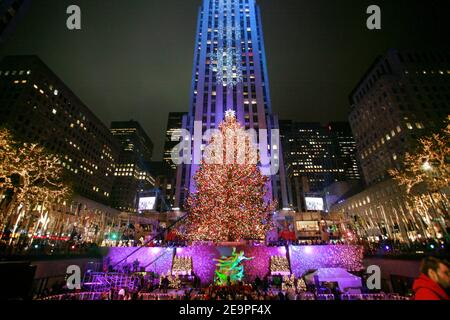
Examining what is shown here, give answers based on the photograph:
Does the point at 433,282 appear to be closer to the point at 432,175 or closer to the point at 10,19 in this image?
the point at 432,175

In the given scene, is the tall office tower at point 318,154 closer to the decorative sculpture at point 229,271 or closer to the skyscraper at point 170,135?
the skyscraper at point 170,135

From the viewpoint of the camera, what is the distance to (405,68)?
190ft

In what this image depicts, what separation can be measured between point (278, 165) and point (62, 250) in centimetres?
4328

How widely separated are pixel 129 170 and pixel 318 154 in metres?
117

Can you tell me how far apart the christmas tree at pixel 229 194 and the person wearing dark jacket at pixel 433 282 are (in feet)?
42.1

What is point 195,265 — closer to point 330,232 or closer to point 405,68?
point 330,232

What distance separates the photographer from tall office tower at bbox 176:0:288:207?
47906mm

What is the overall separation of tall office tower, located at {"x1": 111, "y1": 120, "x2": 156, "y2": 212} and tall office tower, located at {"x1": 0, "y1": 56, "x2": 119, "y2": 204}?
20506 mm

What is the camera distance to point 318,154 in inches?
5266

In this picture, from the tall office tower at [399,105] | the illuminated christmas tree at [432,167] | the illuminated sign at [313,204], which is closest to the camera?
the illuminated christmas tree at [432,167]

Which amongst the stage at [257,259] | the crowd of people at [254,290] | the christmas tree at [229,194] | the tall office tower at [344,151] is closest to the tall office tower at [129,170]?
the stage at [257,259]

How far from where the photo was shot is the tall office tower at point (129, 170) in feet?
370
